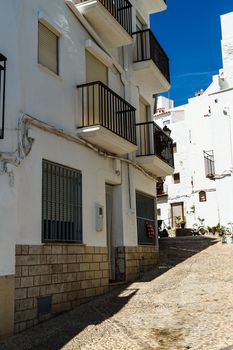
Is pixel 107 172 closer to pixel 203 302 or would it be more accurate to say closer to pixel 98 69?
pixel 98 69

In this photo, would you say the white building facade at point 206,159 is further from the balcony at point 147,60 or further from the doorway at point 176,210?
the balcony at point 147,60

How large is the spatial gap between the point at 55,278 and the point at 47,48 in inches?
190

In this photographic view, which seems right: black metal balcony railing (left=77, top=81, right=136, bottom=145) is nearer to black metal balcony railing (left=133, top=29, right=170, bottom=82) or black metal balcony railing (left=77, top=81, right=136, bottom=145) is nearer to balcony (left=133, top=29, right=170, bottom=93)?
balcony (left=133, top=29, right=170, bottom=93)

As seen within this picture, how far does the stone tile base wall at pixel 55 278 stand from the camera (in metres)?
8.08

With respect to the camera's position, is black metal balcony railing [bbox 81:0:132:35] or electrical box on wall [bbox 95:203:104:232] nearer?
electrical box on wall [bbox 95:203:104:232]

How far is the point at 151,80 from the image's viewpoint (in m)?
15.4

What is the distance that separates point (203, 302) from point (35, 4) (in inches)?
272

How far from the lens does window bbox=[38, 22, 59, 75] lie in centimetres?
976

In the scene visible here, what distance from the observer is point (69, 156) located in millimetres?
10125

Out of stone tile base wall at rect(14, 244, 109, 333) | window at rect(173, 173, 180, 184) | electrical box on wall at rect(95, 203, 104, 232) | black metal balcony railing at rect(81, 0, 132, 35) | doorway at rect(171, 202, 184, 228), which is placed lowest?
stone tile base wall at rect(14, 244, 109, 333)

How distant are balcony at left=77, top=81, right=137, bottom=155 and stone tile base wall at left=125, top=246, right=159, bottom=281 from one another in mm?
2849

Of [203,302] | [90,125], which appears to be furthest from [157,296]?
[90,125]

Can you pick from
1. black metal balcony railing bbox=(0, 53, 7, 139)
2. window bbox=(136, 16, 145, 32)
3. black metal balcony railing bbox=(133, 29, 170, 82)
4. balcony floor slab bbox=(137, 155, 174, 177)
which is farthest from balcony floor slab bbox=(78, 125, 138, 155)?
window bbox=(136, 16, 145, 32)

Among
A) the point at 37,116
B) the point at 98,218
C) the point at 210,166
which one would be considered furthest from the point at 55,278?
the point at 210,166
